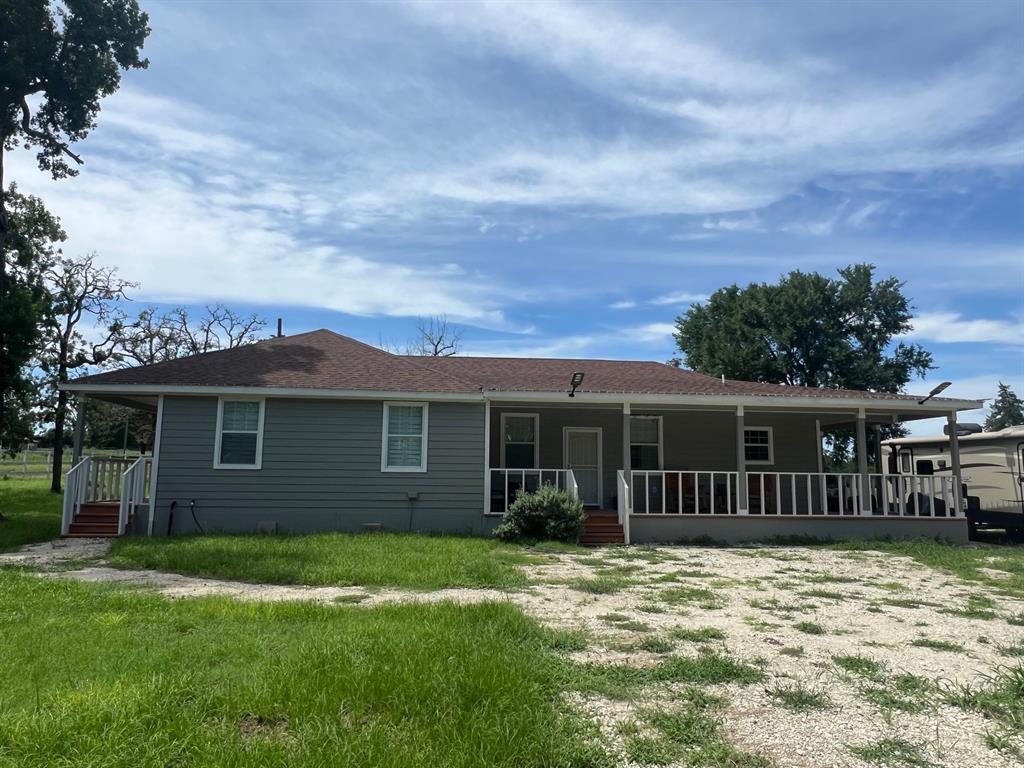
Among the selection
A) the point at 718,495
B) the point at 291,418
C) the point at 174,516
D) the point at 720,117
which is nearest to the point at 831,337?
the point at 718,495

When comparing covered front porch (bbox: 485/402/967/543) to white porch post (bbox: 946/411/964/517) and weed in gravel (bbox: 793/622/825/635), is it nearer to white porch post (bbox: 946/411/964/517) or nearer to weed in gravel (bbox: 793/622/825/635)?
white porch post (bbox: 946/411/964/517)

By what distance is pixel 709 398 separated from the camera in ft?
42.4

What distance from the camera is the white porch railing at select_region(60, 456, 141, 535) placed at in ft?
39.2

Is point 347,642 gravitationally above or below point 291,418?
below

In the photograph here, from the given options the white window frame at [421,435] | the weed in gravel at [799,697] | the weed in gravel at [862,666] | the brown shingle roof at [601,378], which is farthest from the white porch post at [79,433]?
the weed in gravel at [862,666]

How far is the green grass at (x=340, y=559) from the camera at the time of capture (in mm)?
7766

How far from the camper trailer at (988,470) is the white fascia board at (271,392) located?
31.1ft

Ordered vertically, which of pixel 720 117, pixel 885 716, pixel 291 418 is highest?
pixel 720 117

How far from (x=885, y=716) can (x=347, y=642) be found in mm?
3184

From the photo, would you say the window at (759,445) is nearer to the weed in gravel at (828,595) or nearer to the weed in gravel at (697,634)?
the weed in gravel at (828,595)

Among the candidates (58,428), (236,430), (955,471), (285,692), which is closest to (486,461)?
(236,430)

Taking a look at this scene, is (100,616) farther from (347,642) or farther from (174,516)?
(174,516)


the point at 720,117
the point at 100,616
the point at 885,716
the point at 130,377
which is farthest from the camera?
the point at 130,377

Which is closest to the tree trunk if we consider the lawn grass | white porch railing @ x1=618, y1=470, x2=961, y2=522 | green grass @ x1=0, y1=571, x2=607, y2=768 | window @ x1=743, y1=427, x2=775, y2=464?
the lawn grass
